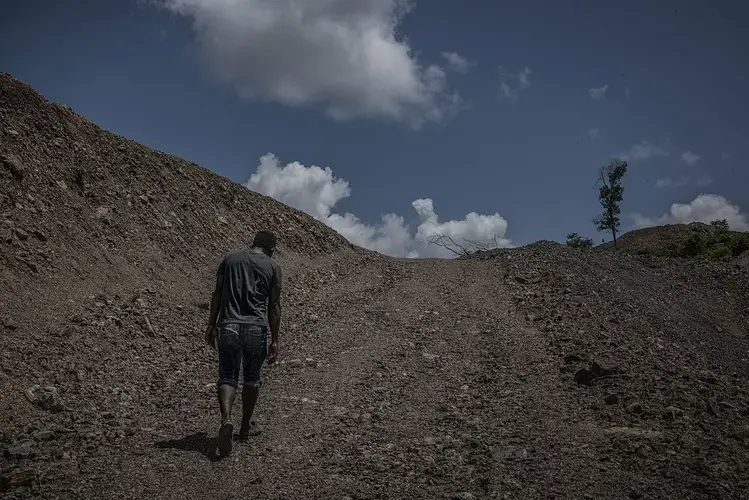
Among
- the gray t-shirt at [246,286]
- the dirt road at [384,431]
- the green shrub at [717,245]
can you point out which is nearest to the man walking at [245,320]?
the gray t-shirt at [246,286]

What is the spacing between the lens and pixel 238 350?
5137 millimetres

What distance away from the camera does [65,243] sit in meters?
9.38

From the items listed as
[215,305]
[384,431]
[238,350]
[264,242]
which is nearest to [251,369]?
[238,350]

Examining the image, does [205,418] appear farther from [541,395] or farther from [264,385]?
[541,395]

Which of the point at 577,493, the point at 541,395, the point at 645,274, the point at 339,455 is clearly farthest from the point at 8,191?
the point at 645,274

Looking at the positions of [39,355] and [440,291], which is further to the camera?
[440,291]

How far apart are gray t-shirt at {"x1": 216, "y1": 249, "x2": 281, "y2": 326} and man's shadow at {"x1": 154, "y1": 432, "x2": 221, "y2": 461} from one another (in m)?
1.08

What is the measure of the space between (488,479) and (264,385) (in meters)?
3.43

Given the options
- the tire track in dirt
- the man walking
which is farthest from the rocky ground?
the man walking

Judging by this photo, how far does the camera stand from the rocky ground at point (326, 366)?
446 cm

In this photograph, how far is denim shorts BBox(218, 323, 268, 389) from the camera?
510 centimetres

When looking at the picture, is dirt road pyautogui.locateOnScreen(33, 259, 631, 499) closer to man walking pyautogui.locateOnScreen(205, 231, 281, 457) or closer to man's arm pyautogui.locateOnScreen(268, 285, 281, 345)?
man walking pyautogui.locateOnScreen(205, 231, 281, 457)

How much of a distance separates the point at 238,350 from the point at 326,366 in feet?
8.85

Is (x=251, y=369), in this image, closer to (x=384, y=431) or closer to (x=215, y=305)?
(x=215, y=305)
